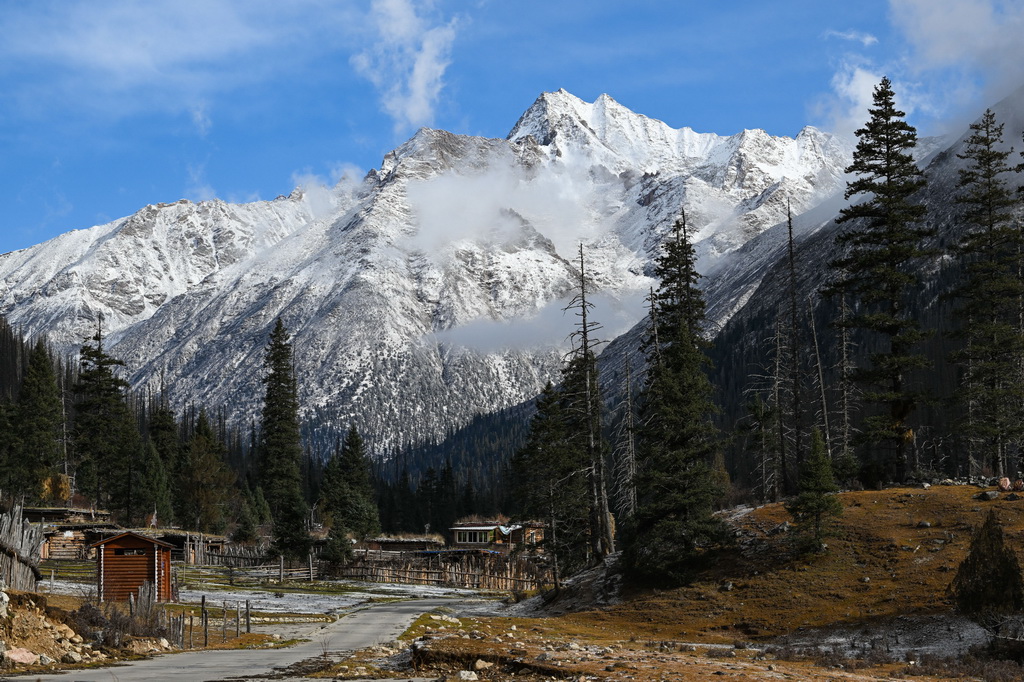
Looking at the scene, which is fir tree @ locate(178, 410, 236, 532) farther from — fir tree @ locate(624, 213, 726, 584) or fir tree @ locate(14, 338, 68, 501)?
fir tree @ locate(624, 213, 726, 584)

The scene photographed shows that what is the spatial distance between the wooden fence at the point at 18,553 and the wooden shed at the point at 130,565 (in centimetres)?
2038

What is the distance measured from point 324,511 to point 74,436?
109 ft

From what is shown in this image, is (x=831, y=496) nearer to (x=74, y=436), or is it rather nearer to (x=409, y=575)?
(x=409, y=575)

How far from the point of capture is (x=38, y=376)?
318 feet

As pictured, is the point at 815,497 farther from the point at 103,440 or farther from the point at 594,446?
the point at 103,440

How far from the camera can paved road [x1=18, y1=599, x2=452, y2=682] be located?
23.0 m

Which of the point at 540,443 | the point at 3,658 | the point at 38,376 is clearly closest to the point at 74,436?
the point at 38,376

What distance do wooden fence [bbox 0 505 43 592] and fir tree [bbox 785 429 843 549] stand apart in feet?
95.1

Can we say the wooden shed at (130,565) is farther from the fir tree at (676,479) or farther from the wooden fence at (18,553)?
the fir tree at (676,479)

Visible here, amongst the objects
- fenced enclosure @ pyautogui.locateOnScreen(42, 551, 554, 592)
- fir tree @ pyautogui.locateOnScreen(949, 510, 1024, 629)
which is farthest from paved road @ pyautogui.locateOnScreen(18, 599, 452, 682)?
fenced enclosure @ pyautogui.locateOnScreen(42, 551, 554, 592)

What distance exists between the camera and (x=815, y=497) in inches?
1601

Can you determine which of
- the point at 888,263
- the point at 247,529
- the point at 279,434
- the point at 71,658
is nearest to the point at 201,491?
the point at 247,529

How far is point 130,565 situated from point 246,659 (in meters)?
27.7

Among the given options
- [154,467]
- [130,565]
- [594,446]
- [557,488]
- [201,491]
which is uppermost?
[154,467]
